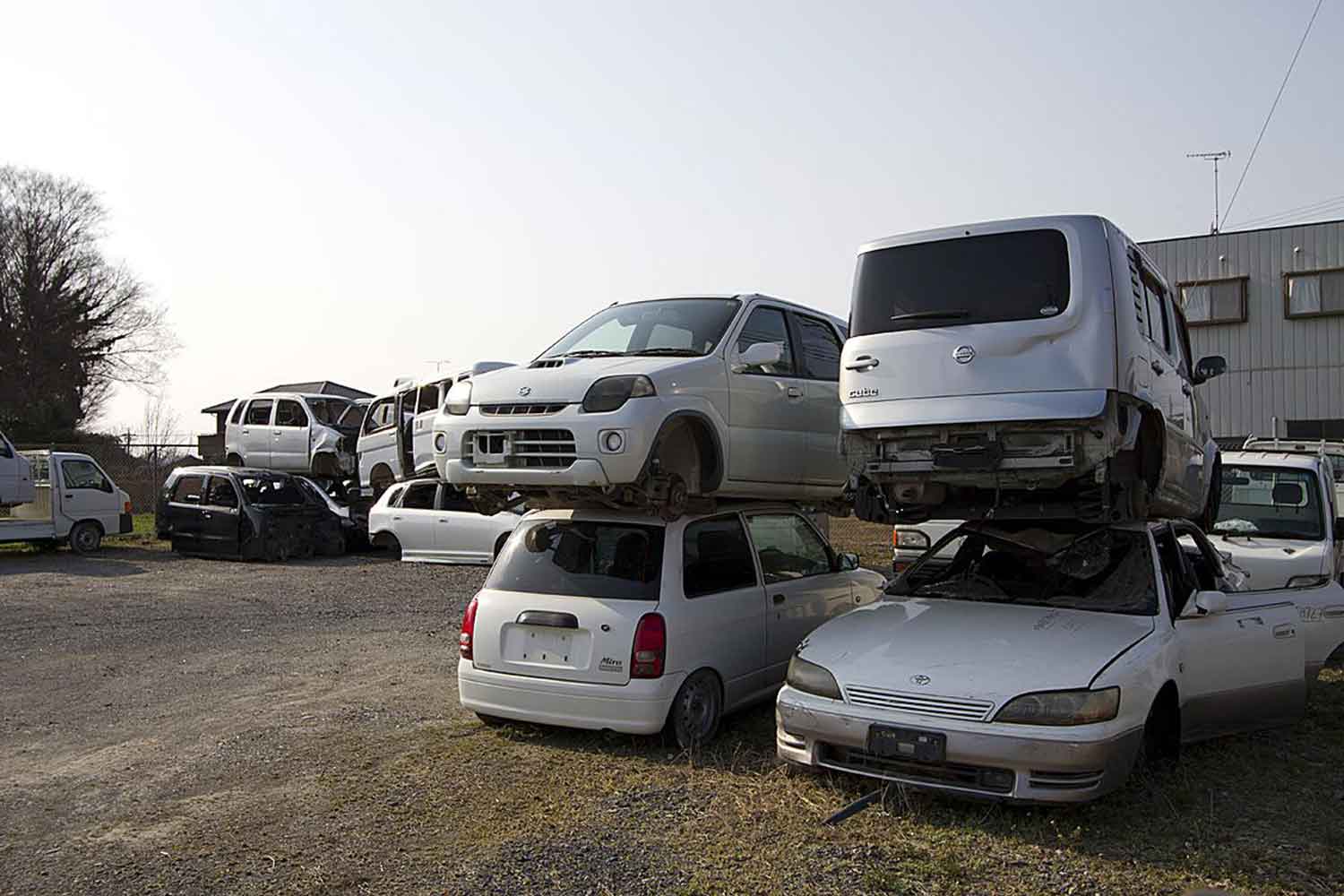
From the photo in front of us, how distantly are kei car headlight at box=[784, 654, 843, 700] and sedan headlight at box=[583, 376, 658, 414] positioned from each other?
6.29ft

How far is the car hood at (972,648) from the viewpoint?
18.5ft

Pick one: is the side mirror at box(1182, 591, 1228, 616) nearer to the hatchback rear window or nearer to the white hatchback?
the white hatchback

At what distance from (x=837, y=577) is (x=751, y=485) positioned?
1.17 metres

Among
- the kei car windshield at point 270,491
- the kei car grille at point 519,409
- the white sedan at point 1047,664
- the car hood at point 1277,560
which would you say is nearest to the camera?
the white sedan at point 1047,664

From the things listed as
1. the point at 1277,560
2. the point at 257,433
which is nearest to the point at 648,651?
the point at 1277,560

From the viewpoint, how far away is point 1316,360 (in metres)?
24.1

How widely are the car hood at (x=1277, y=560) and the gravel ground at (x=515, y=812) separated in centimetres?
90

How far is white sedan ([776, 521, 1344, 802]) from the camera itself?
17.9 ft

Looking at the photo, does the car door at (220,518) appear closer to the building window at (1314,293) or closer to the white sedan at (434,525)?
the white sedan at (434,525)

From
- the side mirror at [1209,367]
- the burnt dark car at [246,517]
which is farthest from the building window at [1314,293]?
the burnt dark car at [246,517]

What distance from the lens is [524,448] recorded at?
7359 mm

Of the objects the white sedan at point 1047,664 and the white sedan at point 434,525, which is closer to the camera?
the white sedan at point 1047,664

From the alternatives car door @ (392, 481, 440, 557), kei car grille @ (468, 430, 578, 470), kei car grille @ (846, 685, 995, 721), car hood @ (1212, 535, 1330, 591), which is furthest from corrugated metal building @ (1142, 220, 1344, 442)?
kei car grille @ (846, 685, 995, 721)

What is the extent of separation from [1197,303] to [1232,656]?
2061 cm
